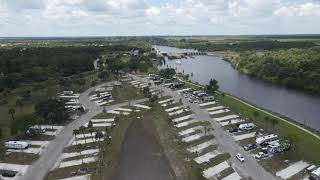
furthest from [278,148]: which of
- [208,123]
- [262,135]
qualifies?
[208,123]

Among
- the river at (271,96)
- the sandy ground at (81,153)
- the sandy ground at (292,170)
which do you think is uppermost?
the sandy ground at (292,170)

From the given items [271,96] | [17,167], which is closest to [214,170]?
[17,167]

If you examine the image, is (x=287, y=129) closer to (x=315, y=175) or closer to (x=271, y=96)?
(x=315, y=175)

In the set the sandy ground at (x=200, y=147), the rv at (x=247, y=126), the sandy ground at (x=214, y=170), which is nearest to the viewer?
the sandy ground at (x=214, y=170)

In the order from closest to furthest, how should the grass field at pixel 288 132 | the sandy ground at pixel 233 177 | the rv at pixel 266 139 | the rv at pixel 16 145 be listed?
1. the sandy ground at pixel 233 177
2. the grass field at pixel 288 132
3. the rv at pixel 266 139
4. the rv at pixel 16 145

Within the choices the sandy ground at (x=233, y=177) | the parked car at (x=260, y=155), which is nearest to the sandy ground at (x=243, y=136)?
the parked car at (x=260, y=155)

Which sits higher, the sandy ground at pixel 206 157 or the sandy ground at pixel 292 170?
the sandy ground at pixel 292 170

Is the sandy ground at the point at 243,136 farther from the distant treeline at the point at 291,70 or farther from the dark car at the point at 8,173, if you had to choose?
the distant treeline at the point at 291,70

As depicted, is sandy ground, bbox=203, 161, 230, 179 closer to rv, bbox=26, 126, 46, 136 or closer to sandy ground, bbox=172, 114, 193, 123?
sandy ground, bbox=172, 114, 193, 123
